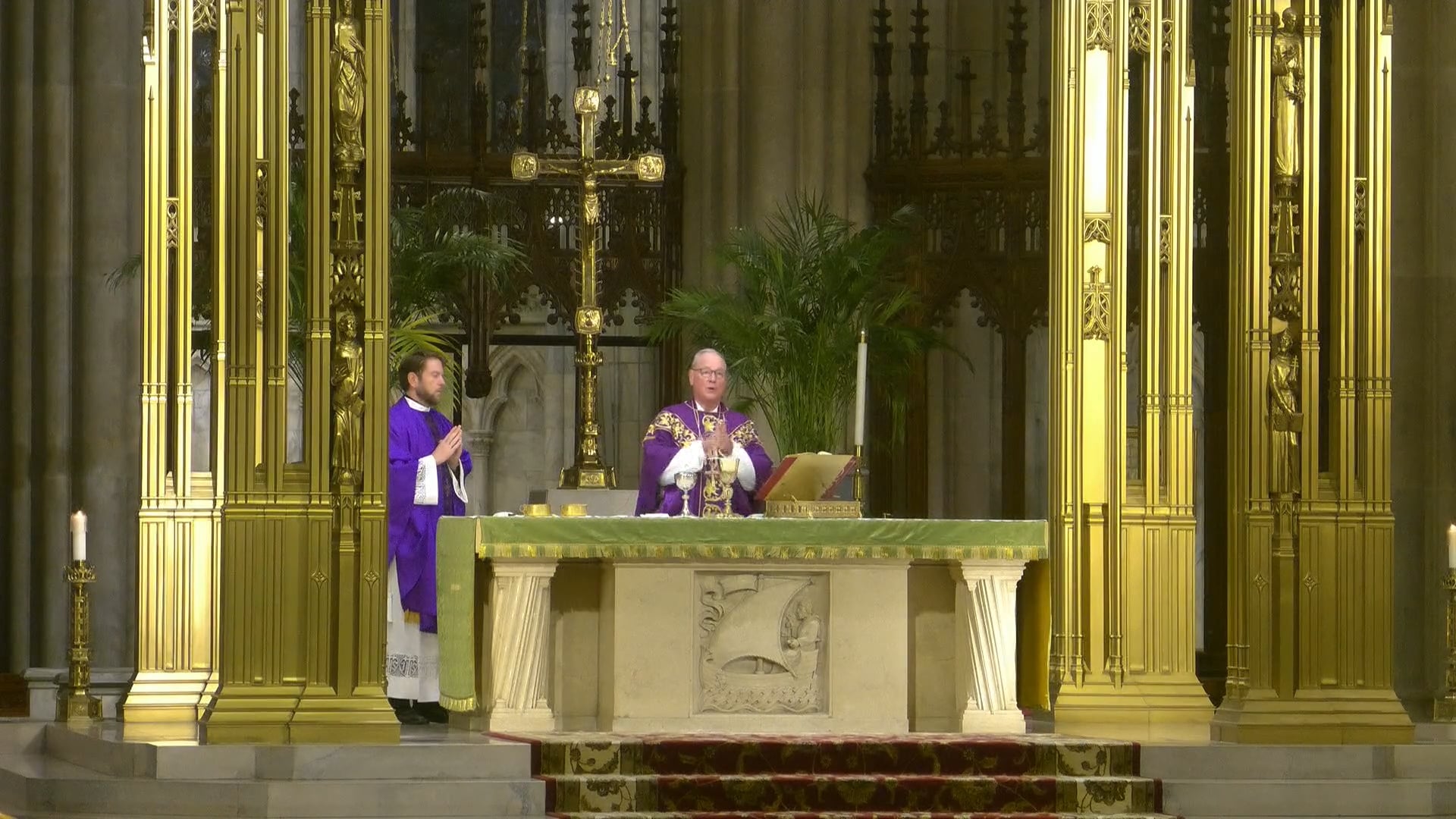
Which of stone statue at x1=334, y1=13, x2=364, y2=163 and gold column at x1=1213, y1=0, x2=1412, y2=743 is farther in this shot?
Answer: gold column at x1=1213, y1=0, x2=1412, y2=743

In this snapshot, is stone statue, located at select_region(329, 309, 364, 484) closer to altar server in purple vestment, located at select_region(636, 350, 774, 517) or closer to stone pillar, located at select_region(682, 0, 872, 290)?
altar server in purple vestment, located at select_region(636, 350, 774, 517)

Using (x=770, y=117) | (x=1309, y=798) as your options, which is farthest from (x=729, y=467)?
(x=770, y=117)

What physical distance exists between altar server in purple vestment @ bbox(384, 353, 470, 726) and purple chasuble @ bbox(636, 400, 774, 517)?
0.91 meters

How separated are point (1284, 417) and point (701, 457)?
261 centimetres

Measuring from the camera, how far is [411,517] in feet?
37.9

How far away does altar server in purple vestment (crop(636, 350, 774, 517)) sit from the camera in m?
11.2

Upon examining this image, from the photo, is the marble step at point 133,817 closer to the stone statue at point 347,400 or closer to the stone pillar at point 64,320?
the stone statue at point 347,400

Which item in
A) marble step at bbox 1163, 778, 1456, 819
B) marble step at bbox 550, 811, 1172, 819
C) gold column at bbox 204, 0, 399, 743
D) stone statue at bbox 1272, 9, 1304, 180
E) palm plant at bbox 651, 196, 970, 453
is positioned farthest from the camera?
palm plant at bbox 651, 196, 970, 453

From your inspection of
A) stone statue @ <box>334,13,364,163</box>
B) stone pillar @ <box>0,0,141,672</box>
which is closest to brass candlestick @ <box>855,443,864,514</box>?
stone statue @ <box>334,13,364,163</box>

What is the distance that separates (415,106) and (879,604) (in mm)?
10770

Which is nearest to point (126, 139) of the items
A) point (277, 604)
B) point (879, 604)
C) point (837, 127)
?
point (837, 127)

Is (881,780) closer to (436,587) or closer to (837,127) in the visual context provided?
(436,587)

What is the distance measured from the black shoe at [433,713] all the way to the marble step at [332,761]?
6.41 ft

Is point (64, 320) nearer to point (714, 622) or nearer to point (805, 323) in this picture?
point (805, 323)
